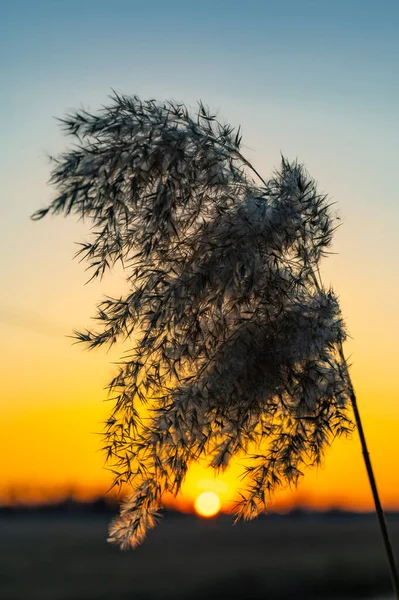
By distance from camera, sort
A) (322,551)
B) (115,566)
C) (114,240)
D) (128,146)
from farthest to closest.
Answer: (322,551) → (115,566) → (114,240) → (128,146)

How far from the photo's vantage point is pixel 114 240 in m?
3.50

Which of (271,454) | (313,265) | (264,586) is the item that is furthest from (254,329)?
(264,586)

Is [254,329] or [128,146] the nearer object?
[128,146]


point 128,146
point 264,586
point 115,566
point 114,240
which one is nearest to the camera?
point 128,146

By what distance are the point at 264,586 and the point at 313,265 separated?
570 inches

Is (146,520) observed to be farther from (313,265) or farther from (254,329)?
(313,265)

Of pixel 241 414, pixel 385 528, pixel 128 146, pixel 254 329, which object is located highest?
pixel 128 146

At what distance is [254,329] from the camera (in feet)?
11.8

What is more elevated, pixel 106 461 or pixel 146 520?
pixel 106 461

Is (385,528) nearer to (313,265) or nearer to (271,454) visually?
(271,454)

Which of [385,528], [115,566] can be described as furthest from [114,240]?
[115,566]

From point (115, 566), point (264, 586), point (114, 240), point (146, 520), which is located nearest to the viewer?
point (114, 240)

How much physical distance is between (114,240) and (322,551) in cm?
2335

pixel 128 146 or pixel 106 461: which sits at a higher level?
pixel 128 146
